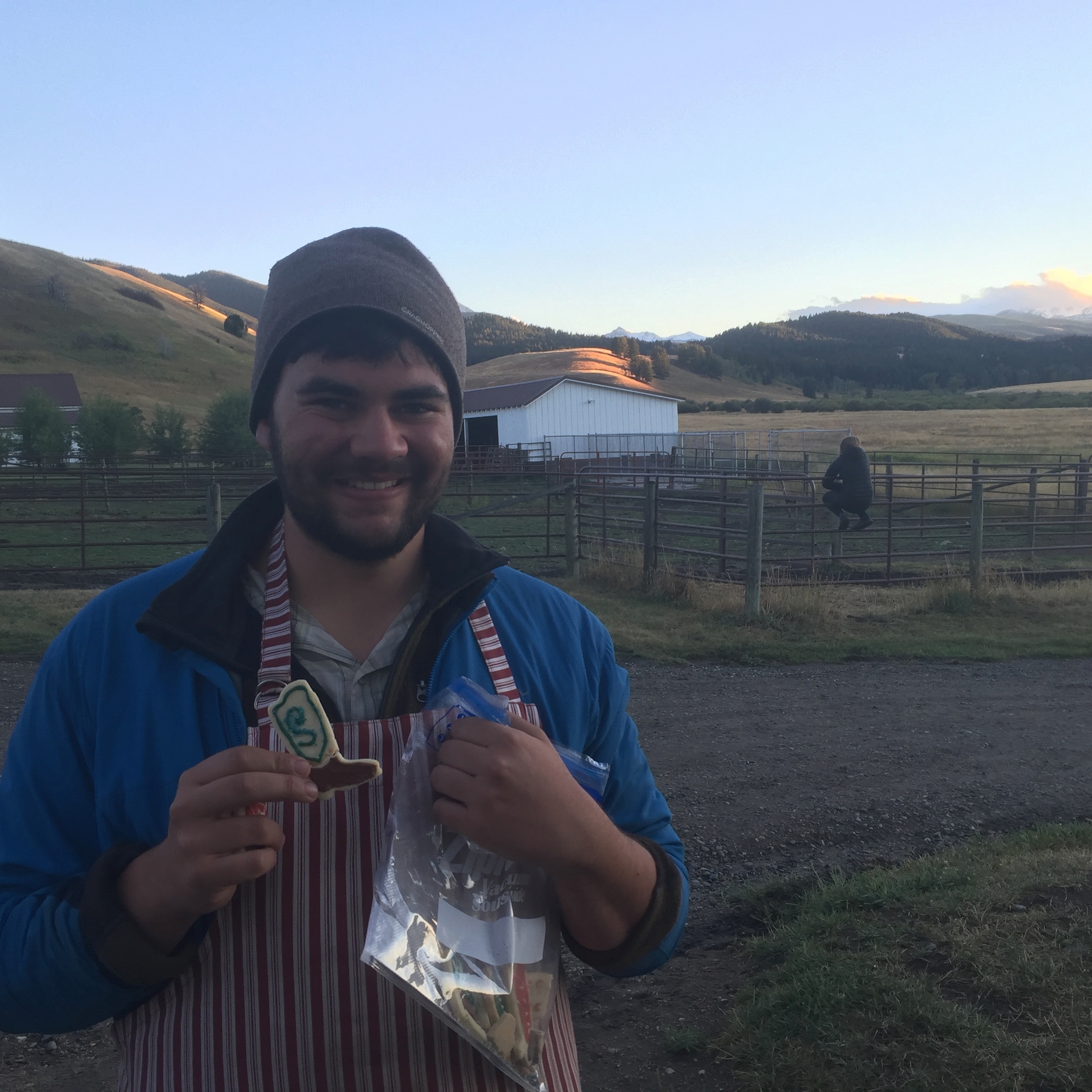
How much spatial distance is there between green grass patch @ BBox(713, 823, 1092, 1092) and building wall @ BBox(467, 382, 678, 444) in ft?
124

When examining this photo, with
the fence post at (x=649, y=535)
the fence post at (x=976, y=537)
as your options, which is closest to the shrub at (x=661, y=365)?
the fence post at (x=976, y=537)

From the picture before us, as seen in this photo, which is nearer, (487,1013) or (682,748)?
(487,1013)

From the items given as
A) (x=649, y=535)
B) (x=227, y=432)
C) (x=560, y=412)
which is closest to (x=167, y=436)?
(x=227, y=432)

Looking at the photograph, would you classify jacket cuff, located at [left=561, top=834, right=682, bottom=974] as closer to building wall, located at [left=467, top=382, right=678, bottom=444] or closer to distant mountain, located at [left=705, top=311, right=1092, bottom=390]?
building wall, located at [left=467, top=382, right=678, bottom=444]

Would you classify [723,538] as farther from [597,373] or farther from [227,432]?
[597,373]

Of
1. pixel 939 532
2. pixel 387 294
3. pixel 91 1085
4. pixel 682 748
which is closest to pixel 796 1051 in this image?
pixel 91 1085

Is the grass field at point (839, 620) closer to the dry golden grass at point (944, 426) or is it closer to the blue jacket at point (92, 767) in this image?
the blue jacket at point (92, 767)

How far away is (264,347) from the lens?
1.52m

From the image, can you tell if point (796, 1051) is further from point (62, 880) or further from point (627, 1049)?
point (62, 880)

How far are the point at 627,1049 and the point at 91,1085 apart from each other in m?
1.69

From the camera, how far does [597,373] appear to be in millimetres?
65750

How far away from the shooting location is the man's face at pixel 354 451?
1.42 m

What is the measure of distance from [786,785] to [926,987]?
2.51 meters

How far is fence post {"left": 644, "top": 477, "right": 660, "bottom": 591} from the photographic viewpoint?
37.5ft
